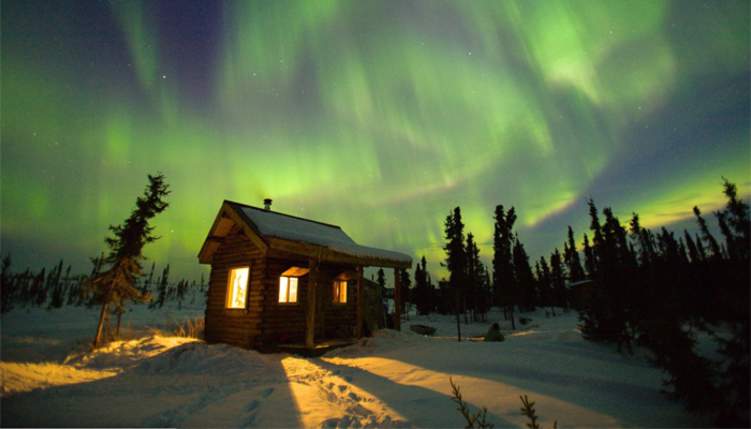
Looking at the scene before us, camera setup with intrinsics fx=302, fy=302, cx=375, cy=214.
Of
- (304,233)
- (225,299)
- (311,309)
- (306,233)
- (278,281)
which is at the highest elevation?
(306,233)

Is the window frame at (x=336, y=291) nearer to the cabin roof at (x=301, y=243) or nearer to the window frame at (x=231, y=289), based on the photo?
the cabin roof at (x=301, y=243)

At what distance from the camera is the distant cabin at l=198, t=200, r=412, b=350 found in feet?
34.7

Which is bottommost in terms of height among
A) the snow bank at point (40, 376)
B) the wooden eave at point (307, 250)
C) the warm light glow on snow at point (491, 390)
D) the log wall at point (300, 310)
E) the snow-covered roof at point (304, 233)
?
the snow bank at point (40, 376)

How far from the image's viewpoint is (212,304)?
13.3 m

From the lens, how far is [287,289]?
12.3 m

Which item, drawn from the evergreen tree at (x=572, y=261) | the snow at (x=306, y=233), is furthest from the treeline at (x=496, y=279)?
the snow at (x=306, y=233)

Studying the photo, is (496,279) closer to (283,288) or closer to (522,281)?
(522,281)

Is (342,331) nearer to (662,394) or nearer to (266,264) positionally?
(266,264)

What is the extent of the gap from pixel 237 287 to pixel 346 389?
881 centimetres

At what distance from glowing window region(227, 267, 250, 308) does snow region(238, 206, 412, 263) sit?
2244mm

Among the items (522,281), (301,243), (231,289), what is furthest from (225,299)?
(522,281)

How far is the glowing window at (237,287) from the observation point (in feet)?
41.2

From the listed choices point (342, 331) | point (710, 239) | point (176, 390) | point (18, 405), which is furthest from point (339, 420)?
point (710, 239)

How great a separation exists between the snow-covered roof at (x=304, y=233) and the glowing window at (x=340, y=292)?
2014mm
